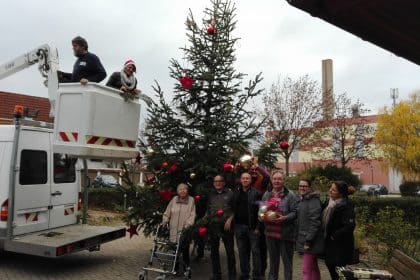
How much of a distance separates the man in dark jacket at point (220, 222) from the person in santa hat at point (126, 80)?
83.4 inches

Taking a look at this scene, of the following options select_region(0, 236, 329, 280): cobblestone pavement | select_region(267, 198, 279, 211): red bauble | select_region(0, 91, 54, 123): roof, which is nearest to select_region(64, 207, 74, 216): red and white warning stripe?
select_region(0, 236, 329, 280): cobblestone pavement

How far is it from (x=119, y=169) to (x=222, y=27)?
3.45 meters

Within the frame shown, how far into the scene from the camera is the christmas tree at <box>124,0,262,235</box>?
Result: 27.5ft

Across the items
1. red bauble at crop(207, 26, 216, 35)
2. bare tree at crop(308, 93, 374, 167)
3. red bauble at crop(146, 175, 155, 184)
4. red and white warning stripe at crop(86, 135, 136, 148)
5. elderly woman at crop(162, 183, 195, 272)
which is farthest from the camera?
bare tree at crop(308, 93, 374, 167)

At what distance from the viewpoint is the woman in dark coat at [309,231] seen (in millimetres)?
6348

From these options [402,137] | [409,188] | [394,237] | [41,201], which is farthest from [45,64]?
[402,137]

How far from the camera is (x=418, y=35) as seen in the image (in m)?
3.45

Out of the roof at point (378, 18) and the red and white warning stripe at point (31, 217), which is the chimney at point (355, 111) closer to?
the red and white warning stripe at point (31, 217)

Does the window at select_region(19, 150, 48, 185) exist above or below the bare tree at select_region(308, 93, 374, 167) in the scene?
below

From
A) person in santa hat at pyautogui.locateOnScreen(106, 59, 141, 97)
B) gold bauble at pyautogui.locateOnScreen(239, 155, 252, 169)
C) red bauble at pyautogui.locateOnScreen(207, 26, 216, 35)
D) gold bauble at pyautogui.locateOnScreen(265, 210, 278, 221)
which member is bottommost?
gold bauble at pyautogui.locateOnScreen(265, 210, 278, 221)

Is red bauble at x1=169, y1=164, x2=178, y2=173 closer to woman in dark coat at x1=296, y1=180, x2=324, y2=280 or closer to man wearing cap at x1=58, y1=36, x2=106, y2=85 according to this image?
man wearing cap at x1=58, y1=36, x2=106, y2=85

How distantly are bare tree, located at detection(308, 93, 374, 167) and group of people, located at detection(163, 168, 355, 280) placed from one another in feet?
67.7

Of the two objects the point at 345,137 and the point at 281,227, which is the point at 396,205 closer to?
the point at 281,227

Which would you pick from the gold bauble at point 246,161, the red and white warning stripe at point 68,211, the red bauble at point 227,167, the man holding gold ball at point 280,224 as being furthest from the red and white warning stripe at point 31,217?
the man holding gold ball at point 280,224
